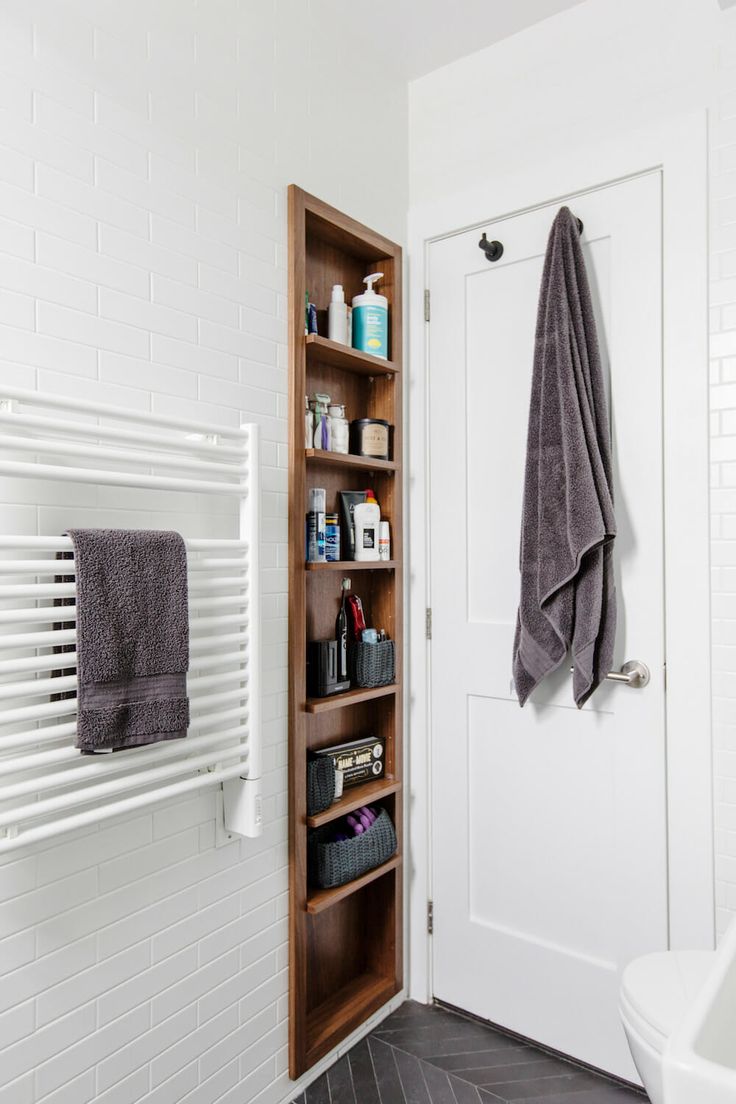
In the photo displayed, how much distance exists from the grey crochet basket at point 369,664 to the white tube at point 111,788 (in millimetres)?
519

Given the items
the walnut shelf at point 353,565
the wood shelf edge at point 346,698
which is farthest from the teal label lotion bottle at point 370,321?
the wood shelf edge at point 346,698

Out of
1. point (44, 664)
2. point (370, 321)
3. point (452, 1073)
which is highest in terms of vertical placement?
point (370, 321)

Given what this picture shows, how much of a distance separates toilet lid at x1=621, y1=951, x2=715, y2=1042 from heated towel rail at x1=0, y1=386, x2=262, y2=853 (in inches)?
30.5

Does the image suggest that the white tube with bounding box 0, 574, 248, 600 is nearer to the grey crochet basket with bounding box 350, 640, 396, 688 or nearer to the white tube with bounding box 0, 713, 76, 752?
the white tube with bounding box 0, 713, 76, 752

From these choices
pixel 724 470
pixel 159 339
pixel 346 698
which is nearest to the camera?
pixel 159 339

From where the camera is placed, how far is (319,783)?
1.79m

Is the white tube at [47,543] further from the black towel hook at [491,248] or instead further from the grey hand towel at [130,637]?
the black towel hook at [491,248]

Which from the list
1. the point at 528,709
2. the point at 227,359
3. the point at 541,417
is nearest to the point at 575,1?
the point at 541,417

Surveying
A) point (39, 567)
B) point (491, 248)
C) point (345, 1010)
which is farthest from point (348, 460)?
point (345, 1010)

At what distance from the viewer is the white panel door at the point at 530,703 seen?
1720 mm

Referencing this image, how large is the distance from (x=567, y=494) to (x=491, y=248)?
29.1 inches

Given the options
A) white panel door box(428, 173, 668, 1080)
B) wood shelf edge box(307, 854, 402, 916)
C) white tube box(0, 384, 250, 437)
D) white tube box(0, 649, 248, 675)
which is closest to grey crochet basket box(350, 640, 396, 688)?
white panel door box(428, 173, 668, 1080)

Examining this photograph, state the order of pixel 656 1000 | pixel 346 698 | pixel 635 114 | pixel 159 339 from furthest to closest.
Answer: pixel 346 698, pixel 635 114, pixel 159 339, pixel 656 1000

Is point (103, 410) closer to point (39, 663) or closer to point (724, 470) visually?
point (39, 663)
